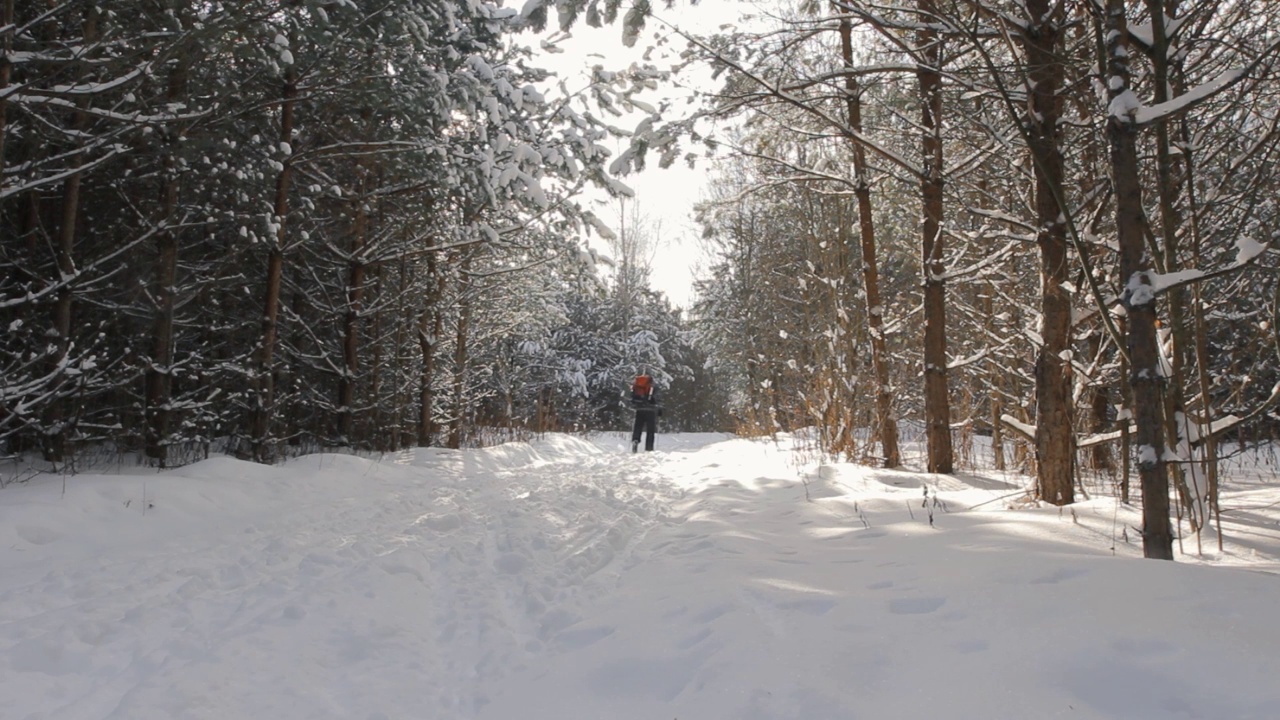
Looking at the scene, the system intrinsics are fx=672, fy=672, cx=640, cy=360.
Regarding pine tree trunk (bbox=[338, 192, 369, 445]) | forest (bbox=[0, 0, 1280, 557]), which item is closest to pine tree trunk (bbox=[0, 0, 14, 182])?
forest (bbox=[0, 0, 1280, 557])

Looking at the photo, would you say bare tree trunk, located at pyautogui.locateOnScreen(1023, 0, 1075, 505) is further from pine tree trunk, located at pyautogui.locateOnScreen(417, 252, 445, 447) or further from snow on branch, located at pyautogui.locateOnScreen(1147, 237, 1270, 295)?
pine tree trunk, located at pyautogui.locateOnScreen(417, 252, 445, 447)

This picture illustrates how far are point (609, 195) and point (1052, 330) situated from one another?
5.48 m

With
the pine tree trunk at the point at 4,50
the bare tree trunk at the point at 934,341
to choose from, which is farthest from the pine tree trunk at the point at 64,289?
the bare tree trunk at the point at 934,341

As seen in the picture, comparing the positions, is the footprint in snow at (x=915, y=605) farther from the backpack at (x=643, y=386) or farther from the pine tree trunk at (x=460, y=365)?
the backpack at (x=643, y=386)

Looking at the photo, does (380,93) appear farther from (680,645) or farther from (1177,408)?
(1177,408)

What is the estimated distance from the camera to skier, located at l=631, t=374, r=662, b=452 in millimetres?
14086

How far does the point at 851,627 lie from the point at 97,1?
6.70 metres

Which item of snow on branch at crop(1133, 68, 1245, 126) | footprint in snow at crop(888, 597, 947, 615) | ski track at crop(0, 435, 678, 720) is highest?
snow on branch at crop(1133, 68, 1245, 126)

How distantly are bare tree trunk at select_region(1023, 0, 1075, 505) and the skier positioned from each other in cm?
953

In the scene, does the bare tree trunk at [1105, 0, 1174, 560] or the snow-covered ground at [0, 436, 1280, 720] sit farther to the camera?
the bare tree trunk at [1105, 0, 1174, 560]

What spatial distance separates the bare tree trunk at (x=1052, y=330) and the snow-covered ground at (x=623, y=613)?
426 mm

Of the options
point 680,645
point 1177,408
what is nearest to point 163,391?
point 680,645

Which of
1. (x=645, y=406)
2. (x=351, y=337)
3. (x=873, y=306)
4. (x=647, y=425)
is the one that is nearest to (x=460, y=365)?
(x=351, y=337)

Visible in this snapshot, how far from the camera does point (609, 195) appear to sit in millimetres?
8625
